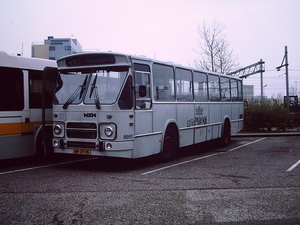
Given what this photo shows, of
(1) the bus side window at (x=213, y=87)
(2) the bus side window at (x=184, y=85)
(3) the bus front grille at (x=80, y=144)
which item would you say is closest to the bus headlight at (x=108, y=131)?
(3) the bus front grille at (x=80, y=144)

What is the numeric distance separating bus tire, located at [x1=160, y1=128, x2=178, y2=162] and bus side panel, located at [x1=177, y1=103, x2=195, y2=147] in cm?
38

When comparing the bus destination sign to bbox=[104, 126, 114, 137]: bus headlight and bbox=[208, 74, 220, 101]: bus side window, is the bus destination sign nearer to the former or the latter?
bbox=[104, 126, 114, 137]: bus headlight

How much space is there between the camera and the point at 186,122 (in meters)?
12.4

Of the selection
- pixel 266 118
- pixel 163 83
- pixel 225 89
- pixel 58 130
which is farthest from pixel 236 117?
pixel 58 130

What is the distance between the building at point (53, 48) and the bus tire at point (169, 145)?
108 meters

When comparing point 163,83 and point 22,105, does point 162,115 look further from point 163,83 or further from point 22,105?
point 22,105

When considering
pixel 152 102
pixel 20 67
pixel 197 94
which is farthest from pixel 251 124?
pixel 20 67

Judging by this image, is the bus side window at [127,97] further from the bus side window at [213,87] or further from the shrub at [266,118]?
→ the shrub at [266,118]

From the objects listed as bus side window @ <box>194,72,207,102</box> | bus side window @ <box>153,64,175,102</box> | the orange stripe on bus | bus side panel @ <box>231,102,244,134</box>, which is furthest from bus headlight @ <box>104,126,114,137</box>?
bus side panel @ <box>231,102,244,134</box>

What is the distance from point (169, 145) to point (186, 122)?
135 centimetres

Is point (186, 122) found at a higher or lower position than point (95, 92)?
lower

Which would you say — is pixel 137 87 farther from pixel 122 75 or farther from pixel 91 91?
pixel 91 91

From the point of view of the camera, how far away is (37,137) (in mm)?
10688

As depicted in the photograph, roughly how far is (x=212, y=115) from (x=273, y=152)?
8.33 ft
